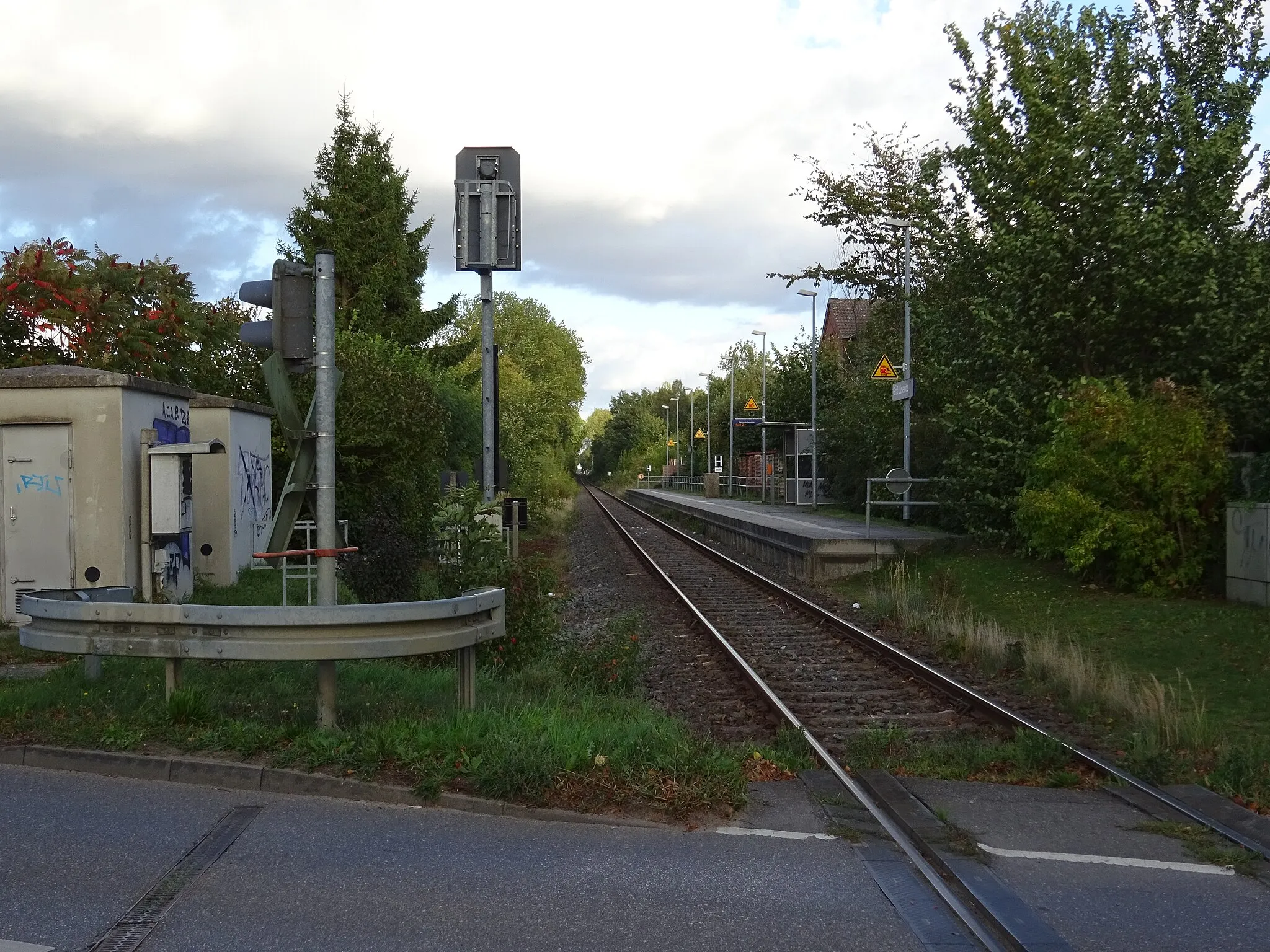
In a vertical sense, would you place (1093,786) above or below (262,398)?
below

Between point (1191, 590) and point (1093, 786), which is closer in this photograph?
point (1093, 786)

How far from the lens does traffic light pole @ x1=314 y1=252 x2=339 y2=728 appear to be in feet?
23.5

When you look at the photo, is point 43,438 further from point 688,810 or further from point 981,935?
point 981,935

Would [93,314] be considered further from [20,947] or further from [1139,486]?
[20,947]

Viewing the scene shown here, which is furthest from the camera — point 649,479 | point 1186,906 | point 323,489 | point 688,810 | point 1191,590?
point 649,479

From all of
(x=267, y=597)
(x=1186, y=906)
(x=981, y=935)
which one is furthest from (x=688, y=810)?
(x=267, y=597)

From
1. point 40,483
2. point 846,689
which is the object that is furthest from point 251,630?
point 40,483

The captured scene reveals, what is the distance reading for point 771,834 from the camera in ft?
19.4

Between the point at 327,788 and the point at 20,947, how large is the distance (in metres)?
2.12

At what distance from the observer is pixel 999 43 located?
2077 cm

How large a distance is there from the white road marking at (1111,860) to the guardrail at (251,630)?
312 centimetres

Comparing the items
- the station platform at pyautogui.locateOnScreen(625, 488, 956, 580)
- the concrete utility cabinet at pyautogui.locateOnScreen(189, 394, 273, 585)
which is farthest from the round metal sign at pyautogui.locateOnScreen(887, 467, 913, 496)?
the concrete utility cabinet at pyautogui.locateOnScreen(189, 394, 273, 585)

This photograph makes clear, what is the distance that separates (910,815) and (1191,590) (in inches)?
426

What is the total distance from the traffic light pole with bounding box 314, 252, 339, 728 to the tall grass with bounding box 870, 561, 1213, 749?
5.37 m
